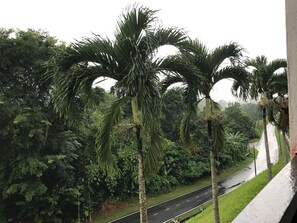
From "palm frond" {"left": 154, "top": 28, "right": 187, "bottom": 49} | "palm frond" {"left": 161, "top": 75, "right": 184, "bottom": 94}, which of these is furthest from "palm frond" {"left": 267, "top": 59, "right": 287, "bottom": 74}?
"palm frond" {"left": 154, "top": 28, "right": 187, "bottom": 49}

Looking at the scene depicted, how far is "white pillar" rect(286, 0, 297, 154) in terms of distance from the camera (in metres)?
1.46

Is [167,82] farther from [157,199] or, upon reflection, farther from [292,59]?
[157,199]

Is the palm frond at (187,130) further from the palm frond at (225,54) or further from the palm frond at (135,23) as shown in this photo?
the palm frond at (135,23)

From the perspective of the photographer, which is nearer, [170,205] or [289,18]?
[289,18]

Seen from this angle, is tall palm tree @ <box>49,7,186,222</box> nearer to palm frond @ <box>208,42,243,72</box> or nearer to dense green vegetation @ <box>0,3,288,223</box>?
dense green vegetation @ <box>0,3,288,223</box>

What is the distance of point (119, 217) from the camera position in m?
16.1

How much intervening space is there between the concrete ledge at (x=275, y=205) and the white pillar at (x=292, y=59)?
0.67 metres

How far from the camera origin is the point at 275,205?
2.34ft

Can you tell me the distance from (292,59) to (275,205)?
1040 mm

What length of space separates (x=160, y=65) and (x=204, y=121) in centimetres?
250

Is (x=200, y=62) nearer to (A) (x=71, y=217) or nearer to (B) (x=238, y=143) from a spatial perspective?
(A) (x=71, y=217)

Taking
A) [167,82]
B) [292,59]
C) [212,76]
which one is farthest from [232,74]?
[292,59]

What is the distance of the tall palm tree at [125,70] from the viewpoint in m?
3.65

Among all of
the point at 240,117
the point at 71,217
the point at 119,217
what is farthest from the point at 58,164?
the point at 240,117
